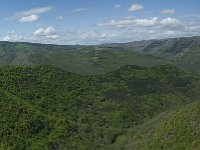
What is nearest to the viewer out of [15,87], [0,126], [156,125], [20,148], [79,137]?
[20,148]

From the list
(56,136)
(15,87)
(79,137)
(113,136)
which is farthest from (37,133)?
(15,87)

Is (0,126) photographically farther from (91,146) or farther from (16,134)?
(91,146)

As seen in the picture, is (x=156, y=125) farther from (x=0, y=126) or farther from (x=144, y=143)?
(x=0, y=126)

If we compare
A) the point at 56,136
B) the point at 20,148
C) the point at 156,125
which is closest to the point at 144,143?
the point at 156,125

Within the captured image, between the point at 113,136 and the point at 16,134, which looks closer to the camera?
the point at 16,134

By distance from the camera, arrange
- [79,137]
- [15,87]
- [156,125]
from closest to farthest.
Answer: [79,137] → [156,125] → [15,87]

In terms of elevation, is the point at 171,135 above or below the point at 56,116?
below

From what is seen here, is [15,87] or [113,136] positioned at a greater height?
[15,87]

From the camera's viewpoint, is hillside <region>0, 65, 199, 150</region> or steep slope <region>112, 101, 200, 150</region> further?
hillside <region>0, 65, 199, 150</region>

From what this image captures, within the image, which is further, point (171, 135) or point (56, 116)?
point (56, 116)

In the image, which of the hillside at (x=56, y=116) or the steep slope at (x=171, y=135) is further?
the hillside at (x=56, y=116)
